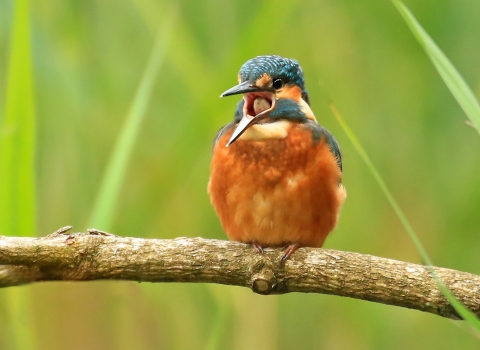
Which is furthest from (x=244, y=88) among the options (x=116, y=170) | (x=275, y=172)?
(x=116, y=170)

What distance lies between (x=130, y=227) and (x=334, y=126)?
2.91 feet

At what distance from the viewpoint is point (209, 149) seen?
102 inches

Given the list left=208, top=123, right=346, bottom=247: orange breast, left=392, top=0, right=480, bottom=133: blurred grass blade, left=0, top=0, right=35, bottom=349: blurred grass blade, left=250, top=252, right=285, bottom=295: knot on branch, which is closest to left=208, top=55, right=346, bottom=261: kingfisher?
left=208, top=123, right=346, bottom=247: orange breast

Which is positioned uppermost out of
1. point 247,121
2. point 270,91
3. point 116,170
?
point 270,91

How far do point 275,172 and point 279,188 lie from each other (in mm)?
44

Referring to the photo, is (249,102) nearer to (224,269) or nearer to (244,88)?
(244,88)

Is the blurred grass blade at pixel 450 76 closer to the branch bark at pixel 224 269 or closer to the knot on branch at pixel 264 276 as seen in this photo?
the branch bark at pixel 224 269

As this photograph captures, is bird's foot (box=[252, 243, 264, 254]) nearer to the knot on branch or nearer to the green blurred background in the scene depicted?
the knot on branch

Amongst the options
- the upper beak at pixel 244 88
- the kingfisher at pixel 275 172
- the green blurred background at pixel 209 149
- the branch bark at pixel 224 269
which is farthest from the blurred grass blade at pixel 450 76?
the green blurred background at pixel 209 149

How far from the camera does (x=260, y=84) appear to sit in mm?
1866

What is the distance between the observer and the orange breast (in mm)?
1912

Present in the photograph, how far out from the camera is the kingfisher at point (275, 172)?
6.27ft

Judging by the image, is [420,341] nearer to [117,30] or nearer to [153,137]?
[153,137]

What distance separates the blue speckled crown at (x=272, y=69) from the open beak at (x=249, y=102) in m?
0.04
